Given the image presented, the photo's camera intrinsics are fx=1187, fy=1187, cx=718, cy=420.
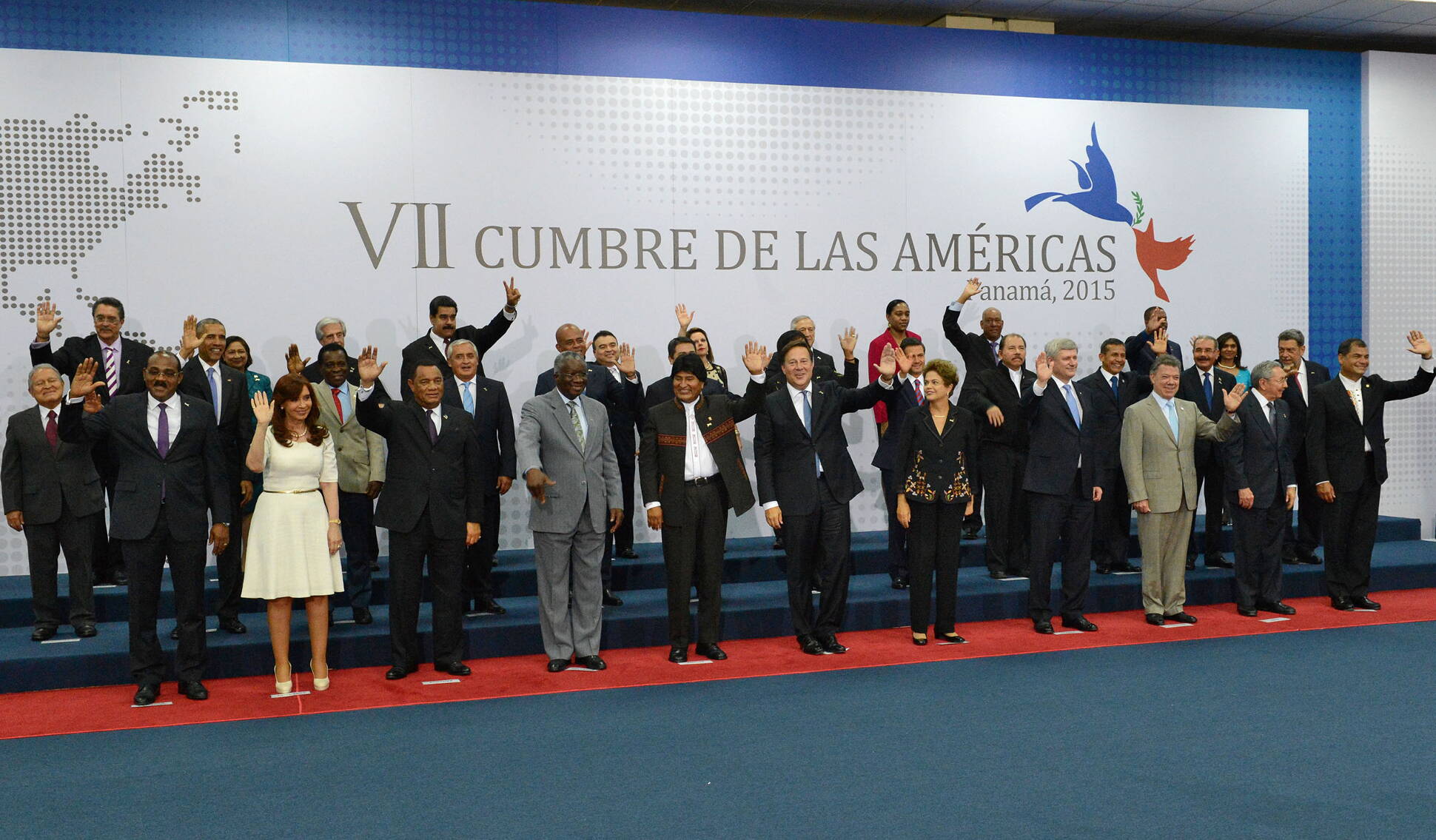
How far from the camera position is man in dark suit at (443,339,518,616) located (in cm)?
616

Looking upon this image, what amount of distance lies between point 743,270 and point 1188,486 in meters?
3.45

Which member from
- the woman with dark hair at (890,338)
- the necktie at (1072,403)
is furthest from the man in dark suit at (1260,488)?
the woman with dark hair at (890,338)

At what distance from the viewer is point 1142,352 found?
833 cm

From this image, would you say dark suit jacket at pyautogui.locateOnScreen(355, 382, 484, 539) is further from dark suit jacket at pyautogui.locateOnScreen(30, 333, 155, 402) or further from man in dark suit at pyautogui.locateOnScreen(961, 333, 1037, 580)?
man in dark suit at pyautogui.locateOnScreen(961, 333, 1037, 580)

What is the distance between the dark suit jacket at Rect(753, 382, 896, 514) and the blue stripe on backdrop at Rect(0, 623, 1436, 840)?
3.08ft

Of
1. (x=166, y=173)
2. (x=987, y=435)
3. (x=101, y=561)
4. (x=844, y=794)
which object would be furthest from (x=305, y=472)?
(x=987, y=435)

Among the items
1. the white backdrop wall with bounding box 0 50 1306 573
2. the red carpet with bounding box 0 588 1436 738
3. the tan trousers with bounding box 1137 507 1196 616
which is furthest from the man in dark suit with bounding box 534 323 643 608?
the tan trousers with bounding box 1137 507 1196 616

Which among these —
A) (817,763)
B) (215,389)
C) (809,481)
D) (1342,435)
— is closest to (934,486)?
(809,481)

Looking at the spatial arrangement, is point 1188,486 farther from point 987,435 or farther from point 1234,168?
point 1234,168

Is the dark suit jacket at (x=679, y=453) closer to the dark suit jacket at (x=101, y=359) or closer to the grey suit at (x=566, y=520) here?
the grey suit at (x=566, y=520)

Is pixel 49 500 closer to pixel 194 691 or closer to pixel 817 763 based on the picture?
pixel 194 691

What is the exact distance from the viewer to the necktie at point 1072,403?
6551 millimetres

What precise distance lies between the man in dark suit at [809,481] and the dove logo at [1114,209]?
3.99m

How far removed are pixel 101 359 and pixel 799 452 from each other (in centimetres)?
378
